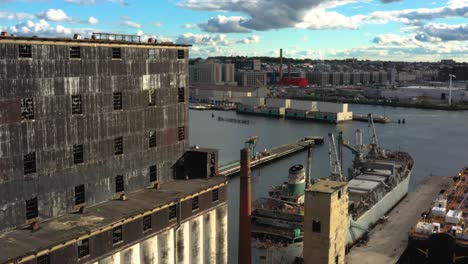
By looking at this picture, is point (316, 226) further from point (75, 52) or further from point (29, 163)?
point (29, 163)

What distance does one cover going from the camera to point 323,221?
33562mm

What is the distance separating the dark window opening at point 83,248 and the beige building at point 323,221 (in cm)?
1660

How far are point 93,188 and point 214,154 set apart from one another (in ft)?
26.2

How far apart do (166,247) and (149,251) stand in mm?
1148

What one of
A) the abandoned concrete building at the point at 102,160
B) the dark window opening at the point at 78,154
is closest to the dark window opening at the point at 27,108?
the abandoned concrete building at the point at 102,160

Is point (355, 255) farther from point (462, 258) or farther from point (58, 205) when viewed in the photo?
point (58, 205)

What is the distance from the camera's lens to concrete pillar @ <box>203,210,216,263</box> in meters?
27.6

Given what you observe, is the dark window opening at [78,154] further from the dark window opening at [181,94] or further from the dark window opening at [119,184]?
the dark window opening at [181,94]

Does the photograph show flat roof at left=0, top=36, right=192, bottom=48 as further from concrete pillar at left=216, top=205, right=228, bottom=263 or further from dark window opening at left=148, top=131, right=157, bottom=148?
concrete pillar at left=216, top=205, right=228, bottom=263

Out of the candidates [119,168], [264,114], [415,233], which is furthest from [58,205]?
[264,114]

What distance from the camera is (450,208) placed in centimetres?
4894

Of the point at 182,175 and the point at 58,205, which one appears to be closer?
the point at 58,205

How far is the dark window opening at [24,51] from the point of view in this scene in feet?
65.2

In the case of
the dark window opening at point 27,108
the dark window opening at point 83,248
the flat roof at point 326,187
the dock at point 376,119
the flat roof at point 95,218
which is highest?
the dark window opening at point 27,108
